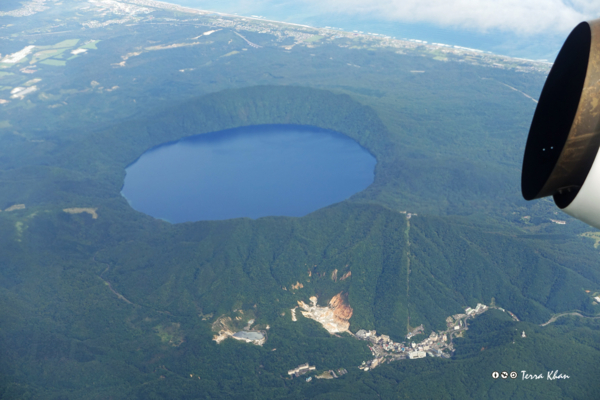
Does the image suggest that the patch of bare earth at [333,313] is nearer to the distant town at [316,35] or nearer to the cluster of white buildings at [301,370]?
the cluster of white buildings at [301,370]

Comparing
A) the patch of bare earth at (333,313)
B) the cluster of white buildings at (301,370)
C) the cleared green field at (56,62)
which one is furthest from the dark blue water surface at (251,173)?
the cleared green field at (56,62)

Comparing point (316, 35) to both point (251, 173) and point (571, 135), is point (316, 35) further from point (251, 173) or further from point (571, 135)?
point (571, 135)

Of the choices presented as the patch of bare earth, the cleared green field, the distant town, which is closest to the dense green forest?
the patch of bare earth

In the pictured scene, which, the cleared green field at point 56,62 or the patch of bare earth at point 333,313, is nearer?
the patch of bare earth at point 333,313

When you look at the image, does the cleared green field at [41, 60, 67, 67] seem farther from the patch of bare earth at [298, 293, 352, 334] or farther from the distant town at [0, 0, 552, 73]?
the patch of bare earth at [298, 293, 352, 334]

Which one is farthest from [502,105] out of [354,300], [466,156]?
[354,300]

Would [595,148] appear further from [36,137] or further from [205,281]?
[36,137]
